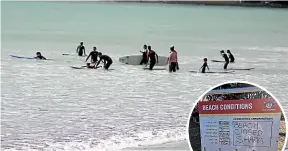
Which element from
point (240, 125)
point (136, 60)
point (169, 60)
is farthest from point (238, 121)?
point (136, 60)

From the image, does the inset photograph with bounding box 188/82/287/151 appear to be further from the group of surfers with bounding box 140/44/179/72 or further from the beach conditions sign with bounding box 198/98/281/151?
the group of surfers with bounding box 140/44/179/72

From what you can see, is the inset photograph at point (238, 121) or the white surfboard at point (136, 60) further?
the white surfboard at point (136, 60)

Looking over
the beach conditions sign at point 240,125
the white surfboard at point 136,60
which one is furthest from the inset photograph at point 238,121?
the white surfboard at point 136,60

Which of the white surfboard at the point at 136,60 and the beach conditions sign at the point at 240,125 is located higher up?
the beach conditions sign at the point at 240,125

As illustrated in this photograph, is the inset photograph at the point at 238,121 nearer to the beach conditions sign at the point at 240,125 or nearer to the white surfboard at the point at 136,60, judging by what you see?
the beach conditions sign at the point at 240,125

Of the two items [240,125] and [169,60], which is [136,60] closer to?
[169,60]

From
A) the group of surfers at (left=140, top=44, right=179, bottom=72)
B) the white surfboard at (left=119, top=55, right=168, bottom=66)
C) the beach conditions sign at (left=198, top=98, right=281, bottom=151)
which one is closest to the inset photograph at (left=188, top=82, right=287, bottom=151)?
the beach conditions sign at (left=198, top=98, right=281, bottom=151)

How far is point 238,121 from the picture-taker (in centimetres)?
203

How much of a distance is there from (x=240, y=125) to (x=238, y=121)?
17mm

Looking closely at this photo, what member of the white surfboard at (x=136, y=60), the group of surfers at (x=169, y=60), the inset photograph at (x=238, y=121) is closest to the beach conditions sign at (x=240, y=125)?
the inset photograph at (x=238, y=121)

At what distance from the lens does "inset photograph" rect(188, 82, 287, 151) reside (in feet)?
6.50

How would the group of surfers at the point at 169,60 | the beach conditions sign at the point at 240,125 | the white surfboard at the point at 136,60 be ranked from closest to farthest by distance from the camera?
1. the beach conditions sign at the point at 240,125
2. the group of surfers at the point at 169,60
3. the white surfboard at the point at 136,60

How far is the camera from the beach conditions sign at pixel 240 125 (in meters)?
1.98

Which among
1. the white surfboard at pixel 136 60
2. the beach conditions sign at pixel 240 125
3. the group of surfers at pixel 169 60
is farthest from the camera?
the white surfboard at pixel 136 60
